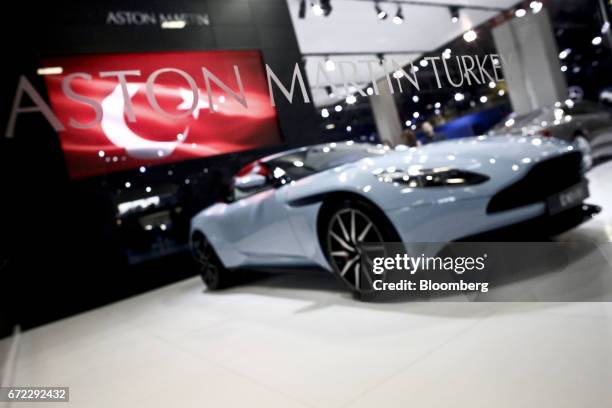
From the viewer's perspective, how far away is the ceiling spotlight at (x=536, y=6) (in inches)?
155

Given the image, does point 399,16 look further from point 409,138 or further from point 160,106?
point 160,106

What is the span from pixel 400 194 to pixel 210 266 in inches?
106

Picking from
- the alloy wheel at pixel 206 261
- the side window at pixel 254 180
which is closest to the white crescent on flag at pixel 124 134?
the side window at pixel 254 180

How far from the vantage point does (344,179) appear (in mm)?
2479

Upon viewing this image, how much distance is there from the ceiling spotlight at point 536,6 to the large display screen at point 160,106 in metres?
2.48

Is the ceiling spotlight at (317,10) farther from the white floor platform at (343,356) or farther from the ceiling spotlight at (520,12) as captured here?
the white floor platform at (343,356)

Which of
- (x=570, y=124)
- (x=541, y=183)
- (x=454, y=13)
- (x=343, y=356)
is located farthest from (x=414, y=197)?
(x=570, y=124)

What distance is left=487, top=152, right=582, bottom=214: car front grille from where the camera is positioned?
2.12 meters

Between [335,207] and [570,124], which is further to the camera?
[570,124]

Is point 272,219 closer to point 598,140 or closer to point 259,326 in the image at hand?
point 259,326

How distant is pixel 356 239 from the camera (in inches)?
97.4

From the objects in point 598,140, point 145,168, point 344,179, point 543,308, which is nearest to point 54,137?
point 145,168

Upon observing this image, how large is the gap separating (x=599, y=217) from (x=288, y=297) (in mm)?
2227

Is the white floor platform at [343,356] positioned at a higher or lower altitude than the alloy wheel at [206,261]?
lower
